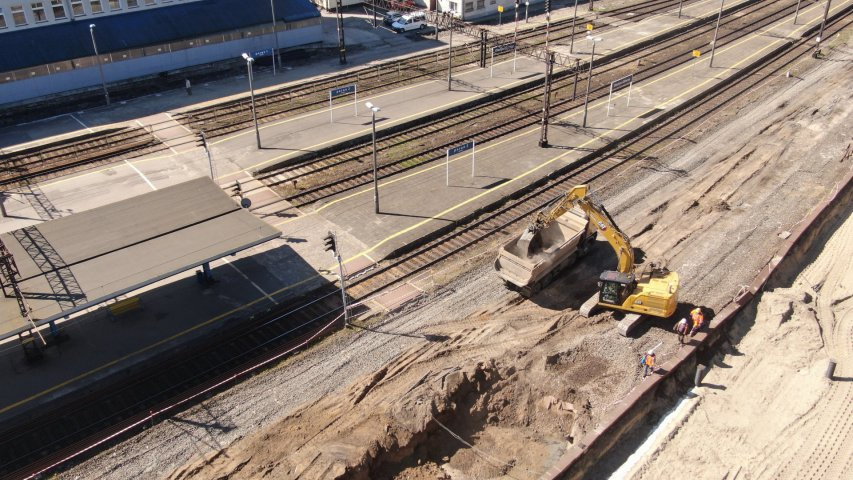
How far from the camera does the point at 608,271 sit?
27.3m

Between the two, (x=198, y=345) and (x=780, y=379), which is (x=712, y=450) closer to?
(x=780, y=379)

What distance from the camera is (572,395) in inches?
917

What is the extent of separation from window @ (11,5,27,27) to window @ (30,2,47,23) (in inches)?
27.4

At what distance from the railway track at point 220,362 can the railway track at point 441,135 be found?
7.48m

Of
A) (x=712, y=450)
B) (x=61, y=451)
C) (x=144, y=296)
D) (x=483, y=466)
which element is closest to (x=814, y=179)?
(x=712, y=450)

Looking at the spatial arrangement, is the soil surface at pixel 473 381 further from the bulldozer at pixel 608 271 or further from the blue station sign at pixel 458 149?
the blue station sign at pixel 458 149

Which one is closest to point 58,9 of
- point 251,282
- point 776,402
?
point 251,282

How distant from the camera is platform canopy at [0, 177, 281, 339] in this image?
2323 cm

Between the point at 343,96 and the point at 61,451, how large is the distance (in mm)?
33950

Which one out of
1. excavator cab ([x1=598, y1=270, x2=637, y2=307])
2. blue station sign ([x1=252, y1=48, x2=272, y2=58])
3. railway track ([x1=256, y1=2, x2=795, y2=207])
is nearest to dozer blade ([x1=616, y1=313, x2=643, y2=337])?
excavator cab ([x1=598, y1=270, x2=637, y2=307])

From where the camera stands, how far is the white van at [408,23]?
64688 millimetres

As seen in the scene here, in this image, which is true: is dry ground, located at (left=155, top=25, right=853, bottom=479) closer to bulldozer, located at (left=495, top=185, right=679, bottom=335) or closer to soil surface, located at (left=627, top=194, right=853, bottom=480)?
soil surface, located at (left=627, top=194, right=853, bottom=480)

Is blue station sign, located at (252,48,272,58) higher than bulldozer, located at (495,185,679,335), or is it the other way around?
blue station sign, located at (252,48,272,58)

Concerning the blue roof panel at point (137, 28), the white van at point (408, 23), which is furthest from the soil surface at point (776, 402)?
the blue roof panel at point (137, 28)
